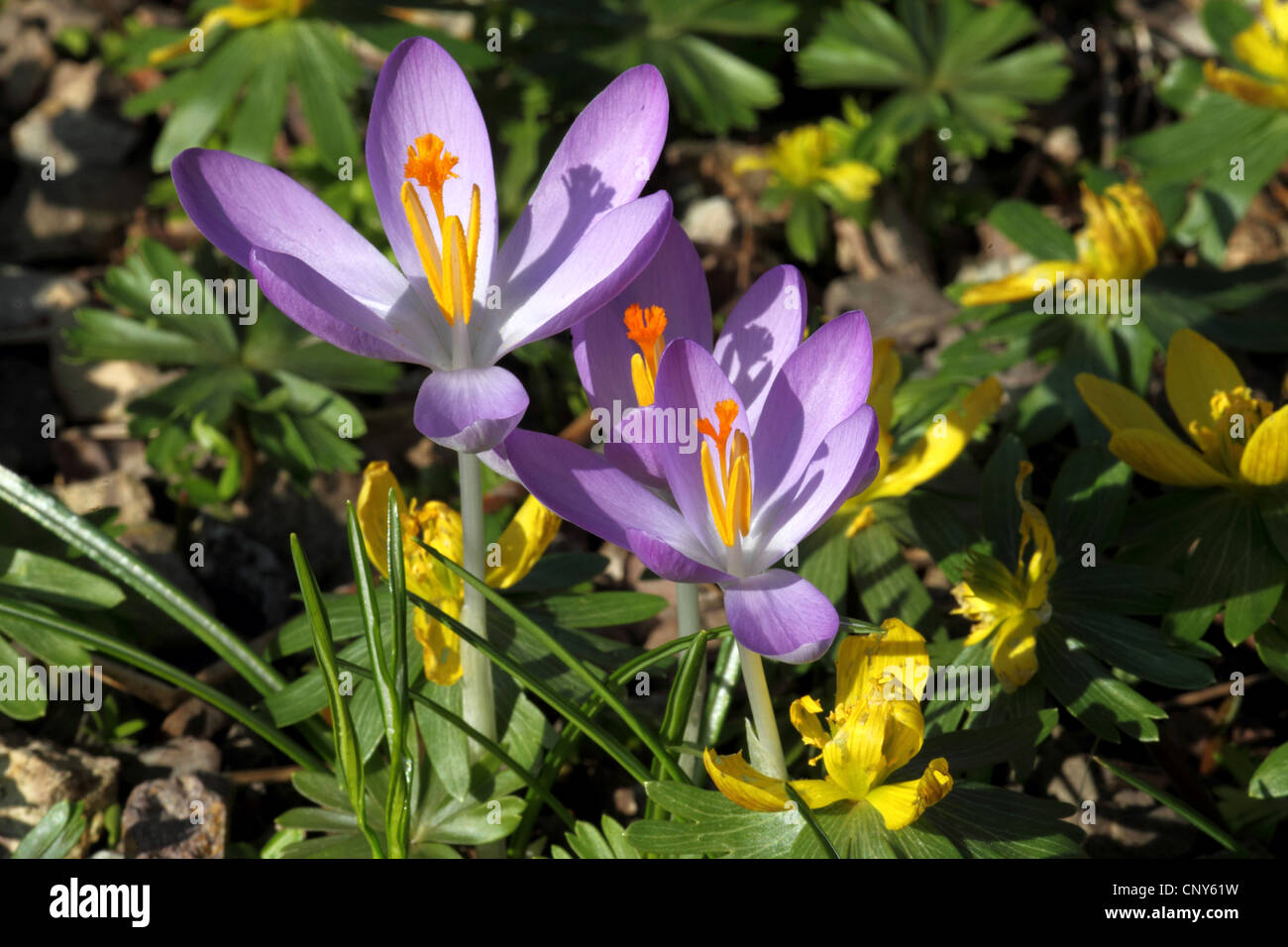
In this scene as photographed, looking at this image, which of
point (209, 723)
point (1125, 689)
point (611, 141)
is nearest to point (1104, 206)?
point (1125, 689)

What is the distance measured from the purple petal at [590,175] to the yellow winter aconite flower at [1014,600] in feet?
2.44

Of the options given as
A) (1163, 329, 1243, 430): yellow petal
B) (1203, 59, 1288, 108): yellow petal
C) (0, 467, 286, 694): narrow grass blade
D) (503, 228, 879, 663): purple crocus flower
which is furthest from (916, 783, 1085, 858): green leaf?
(1203, 59, 1288, 108): yellow petal

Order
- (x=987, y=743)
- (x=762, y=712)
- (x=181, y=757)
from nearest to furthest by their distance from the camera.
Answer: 1. (x=762, y=712)
2. (x=987, y=743)
3. (x=181, y=757)

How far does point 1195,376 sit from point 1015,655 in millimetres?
634

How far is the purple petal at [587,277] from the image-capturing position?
4.45 ft

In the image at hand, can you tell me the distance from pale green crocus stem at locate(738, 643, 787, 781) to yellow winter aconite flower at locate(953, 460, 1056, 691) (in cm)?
40

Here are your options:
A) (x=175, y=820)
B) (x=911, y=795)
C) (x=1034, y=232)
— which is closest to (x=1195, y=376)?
(x=1034, y=232)

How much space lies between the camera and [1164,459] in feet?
6.18

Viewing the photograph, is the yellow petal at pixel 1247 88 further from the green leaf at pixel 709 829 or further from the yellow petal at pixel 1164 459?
the green leaf at pixel 709 829

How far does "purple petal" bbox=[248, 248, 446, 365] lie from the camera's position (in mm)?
1304

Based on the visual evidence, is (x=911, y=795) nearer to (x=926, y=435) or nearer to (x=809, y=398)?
(x=809, y=398)

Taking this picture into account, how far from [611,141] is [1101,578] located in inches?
39.7

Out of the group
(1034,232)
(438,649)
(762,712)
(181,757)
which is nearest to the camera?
(762,712)

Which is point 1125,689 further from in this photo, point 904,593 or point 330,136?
point 330,136
